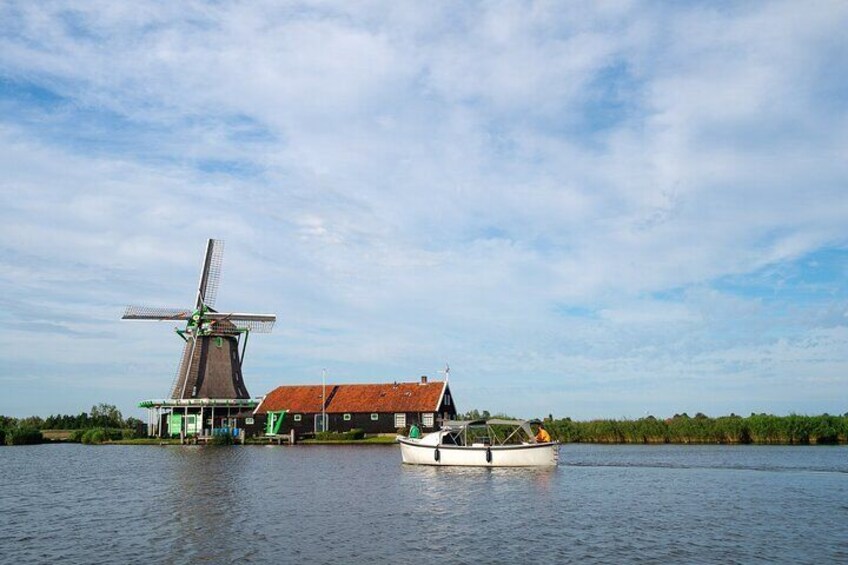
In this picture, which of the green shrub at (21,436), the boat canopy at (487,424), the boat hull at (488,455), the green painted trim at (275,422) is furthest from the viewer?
the green shrub at (21,436)

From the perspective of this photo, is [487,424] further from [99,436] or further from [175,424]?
[99,436]

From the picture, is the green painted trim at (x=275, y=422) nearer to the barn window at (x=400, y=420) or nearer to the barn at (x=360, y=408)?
the barn at (x=360, y=408)

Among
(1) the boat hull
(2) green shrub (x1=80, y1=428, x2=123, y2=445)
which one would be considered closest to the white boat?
(1) the boat hull

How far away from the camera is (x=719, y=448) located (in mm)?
49844

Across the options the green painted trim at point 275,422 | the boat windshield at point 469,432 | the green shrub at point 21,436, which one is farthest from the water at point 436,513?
the green shrub at point 21,436

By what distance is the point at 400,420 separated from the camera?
64375 mm

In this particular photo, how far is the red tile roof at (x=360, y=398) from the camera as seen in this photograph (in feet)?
211

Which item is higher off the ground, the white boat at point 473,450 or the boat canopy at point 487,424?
the boat canopy at point 487,424

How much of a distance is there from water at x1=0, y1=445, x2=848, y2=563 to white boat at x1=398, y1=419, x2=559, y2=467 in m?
1.11

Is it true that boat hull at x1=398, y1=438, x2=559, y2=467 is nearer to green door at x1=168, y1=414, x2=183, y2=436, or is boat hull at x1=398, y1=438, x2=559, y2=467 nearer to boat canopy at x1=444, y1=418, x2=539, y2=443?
boat canopy at x1=444, y1=418, x2=539, y2=443

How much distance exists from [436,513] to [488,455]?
14.1 m

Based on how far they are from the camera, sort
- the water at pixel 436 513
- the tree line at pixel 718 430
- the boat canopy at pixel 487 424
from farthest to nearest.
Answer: the tree line at pixel 718 430 < the boat canopy at pixel 487 424 < the water at pixel 436 513

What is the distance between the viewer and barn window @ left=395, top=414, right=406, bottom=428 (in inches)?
2525

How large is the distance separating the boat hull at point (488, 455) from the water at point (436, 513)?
1038mm
